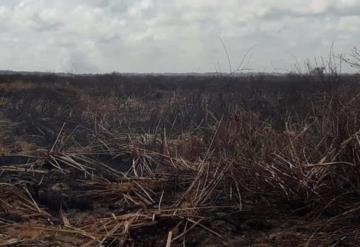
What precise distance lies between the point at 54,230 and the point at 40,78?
38738mm

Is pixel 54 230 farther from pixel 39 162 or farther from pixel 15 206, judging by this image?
pixel 39 162

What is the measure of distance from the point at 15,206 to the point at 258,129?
2.93 metres

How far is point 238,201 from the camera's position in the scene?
609 cm

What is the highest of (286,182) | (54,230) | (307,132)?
(307,132)

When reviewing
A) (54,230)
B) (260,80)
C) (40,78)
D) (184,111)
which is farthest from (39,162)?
(40,78)

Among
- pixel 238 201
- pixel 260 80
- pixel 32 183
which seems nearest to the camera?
pixel 238 201

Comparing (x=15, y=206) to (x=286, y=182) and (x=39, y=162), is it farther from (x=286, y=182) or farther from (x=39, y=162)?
(x=286, y=182)

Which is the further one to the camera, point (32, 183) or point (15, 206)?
point (32, 183)

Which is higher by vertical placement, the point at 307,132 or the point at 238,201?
the point at 307,132

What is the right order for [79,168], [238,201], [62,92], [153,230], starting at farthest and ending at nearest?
1. [62,92]
2. [79,168]
3. [238,201]
4. [153,230]

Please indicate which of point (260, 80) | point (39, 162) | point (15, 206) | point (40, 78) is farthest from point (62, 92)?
point (15, 206)

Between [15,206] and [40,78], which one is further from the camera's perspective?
[40,78]

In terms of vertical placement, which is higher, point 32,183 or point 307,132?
point 307,132

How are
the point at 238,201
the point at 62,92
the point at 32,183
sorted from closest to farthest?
Answer: 1. the point at 238,201
2. the point at 32,183
3. the point at 62,92
